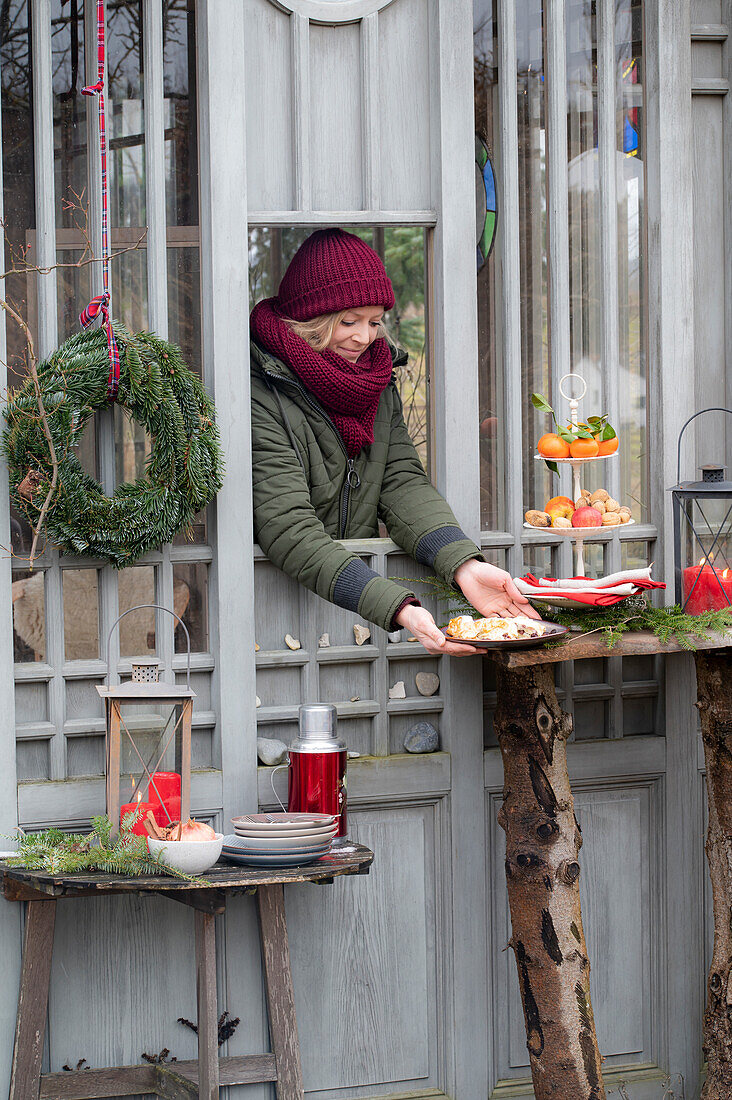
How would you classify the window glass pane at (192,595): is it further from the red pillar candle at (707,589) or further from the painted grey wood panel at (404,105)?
the red pillar candle at (707,589)

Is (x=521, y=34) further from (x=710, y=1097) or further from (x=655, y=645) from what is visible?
(x=710, y=1097)

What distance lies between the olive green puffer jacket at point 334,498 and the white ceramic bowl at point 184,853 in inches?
24.5

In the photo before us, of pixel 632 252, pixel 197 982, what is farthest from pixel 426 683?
pixel 632 252

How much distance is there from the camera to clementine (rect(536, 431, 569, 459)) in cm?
271

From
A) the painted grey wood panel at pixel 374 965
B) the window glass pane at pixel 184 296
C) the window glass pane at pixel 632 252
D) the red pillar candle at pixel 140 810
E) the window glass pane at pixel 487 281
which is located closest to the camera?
the red pillar candle at pixel 140 810

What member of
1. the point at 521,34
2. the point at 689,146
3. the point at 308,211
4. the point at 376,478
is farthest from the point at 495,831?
the point at 521,34

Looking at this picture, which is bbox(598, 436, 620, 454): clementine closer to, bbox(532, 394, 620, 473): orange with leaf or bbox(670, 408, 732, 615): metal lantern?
bbox(532, 394, 620, 473): orange with leaf

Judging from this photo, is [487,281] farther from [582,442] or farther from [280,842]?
[280,842]

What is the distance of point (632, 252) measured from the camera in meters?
3.13

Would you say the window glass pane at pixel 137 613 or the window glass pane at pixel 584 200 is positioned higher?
the window glass pane at pixel 584 200

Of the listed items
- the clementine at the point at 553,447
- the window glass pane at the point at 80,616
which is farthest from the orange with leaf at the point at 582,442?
the window glass pane at the point at 80,616

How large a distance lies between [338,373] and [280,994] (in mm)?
1420

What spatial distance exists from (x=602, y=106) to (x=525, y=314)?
0.56 meters

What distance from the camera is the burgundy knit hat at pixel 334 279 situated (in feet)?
9.24
